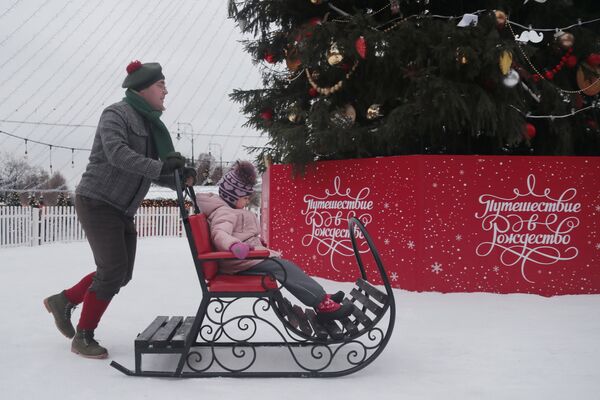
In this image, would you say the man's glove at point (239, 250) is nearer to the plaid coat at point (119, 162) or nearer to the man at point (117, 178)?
the man at point (117, 178)

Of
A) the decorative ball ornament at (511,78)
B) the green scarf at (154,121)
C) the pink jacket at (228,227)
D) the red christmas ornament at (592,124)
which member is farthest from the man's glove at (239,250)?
the red christmas ornament at (592,124)

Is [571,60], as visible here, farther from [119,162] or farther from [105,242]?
[105,242]

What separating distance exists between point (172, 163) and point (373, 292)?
1.59 metres

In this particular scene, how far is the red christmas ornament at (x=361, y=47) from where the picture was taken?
6.27 m

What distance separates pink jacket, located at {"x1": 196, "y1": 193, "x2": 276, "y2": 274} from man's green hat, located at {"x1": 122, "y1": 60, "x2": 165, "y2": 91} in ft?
2.86

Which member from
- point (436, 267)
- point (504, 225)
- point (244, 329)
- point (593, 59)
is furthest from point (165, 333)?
point (593, 59)

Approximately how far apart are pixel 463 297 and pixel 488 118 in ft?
6.72

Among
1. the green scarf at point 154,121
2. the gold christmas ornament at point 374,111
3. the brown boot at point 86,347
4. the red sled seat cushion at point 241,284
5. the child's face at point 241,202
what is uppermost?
the gold christmas ornament at point 374,111

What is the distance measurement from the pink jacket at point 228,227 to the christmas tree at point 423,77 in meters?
3.09

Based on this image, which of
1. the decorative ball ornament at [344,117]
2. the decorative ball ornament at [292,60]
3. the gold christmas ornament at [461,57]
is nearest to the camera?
the gold christmas ornament at [461,57]

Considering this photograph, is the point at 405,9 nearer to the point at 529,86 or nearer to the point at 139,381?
the point at 529,86

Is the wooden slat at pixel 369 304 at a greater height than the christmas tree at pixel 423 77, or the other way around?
the christmas tree at pixel 423 77

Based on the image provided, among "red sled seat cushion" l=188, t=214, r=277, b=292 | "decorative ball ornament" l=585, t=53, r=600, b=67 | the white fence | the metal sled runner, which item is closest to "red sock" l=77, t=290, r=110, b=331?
the metal sled runner

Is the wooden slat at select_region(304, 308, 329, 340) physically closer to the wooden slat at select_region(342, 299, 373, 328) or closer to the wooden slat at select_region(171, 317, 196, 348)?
the wooden slat at select_region(342, 299, 373, 328)
